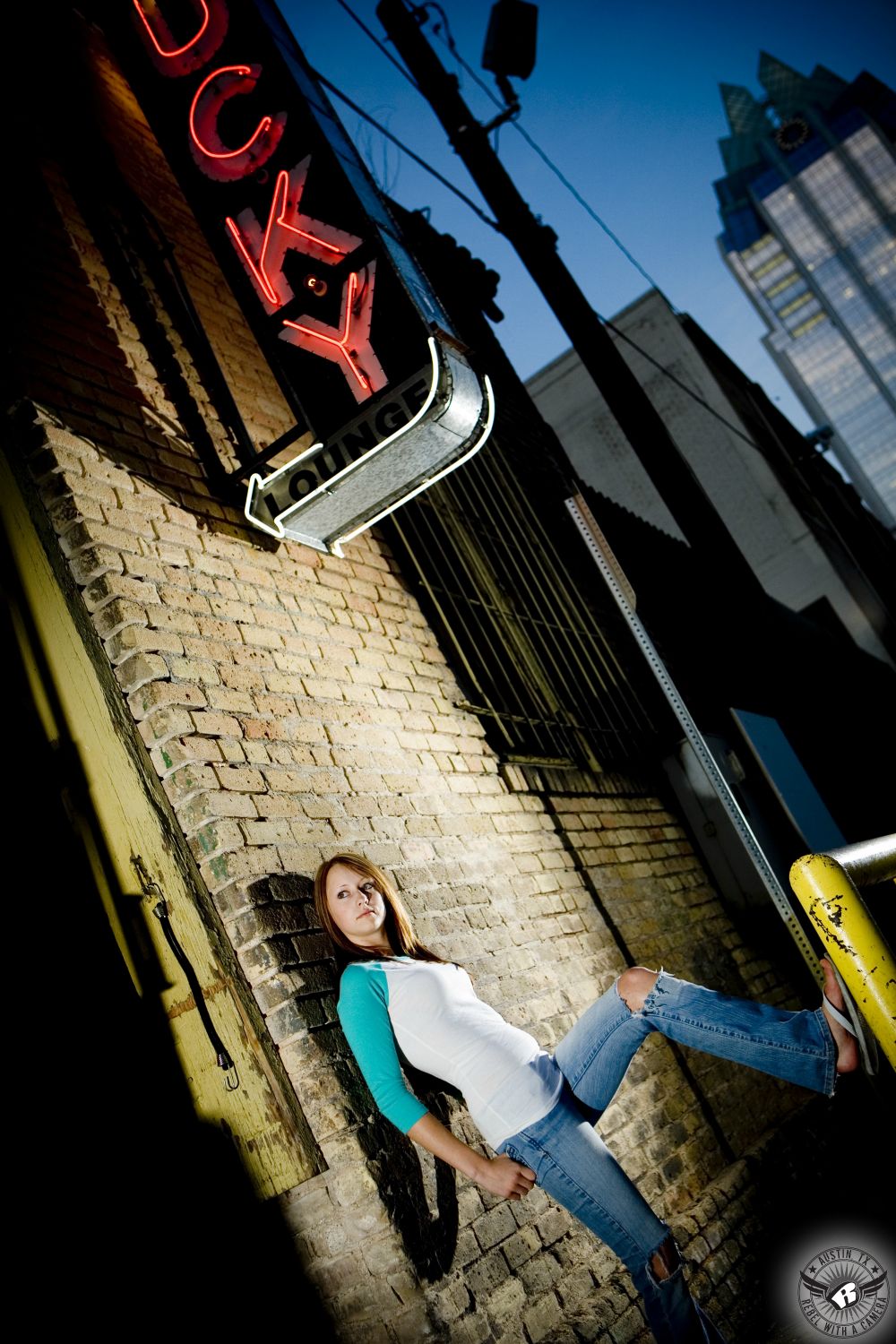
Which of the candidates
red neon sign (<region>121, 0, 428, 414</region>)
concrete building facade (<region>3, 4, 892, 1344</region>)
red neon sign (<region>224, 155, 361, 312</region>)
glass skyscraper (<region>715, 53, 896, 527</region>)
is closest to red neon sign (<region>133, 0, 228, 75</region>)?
red neon sign (<region>121, 0, 428, 414</region>)

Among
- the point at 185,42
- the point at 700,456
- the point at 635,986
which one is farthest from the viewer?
the point at 700,456

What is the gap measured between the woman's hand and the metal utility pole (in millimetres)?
3537

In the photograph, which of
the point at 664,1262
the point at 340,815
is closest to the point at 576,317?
the point at 340,815

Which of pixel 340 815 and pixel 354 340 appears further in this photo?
pixel 354 340

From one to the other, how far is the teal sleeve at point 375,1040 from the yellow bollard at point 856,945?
104cm

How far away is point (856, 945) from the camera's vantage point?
5.24 feet

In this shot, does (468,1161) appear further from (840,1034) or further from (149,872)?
(149,872)

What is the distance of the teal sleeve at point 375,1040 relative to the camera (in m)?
1.98

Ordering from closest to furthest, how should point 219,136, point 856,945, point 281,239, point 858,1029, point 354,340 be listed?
point 856,945, point 858,1029, point 354,340, point 281,239, point 219,136

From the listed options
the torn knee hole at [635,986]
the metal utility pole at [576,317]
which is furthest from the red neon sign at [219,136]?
the torn knee hole at [635,986]

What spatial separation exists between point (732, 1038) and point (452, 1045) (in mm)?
701

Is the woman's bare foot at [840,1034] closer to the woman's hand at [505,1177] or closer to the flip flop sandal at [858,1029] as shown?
the flip flop sandal at [858,1029]

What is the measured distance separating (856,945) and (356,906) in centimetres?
125

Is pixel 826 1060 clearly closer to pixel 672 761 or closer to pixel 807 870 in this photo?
pixel 807 870
